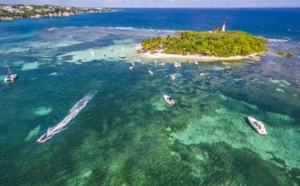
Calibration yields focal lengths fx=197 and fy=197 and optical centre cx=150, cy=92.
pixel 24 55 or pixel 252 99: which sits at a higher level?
pixel 24 55

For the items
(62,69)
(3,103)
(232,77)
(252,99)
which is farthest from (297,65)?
(3,103)

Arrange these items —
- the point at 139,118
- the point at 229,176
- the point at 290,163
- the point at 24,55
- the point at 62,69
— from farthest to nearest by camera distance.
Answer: the point at 24,55 < the point at 62,69 < the point at 139,118 < the point at 290,163 < the point at 229,176

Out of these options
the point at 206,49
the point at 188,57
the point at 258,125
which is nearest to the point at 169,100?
the point at 258,125

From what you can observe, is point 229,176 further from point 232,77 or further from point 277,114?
point 232,77

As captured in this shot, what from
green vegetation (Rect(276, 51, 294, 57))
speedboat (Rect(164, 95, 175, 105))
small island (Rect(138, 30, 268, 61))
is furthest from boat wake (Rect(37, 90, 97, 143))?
green vegetation (Rect(276, 51, 294, 57))

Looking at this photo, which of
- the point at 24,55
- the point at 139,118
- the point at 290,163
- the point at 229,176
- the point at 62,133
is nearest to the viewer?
the point at 229,176

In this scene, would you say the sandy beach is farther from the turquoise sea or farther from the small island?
the turquoise sea

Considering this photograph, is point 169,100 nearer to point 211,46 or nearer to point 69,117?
point 69,117
